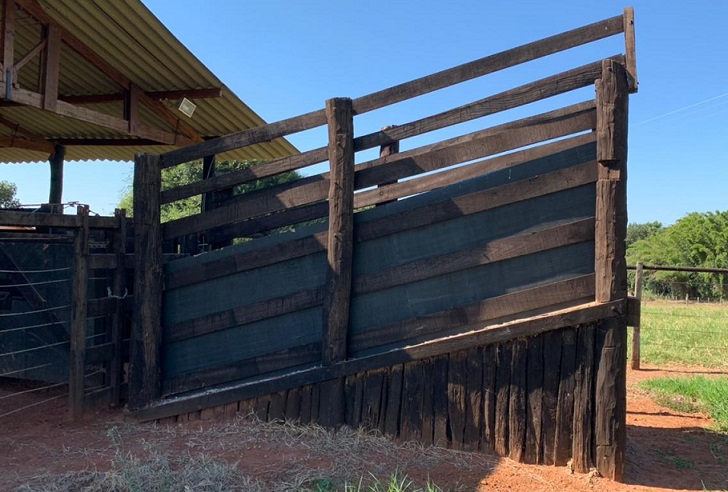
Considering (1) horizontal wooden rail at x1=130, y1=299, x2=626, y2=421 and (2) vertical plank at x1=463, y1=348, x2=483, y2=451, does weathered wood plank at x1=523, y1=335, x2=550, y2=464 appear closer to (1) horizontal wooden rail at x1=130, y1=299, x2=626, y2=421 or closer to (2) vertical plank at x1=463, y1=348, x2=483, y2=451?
(1) horizontal wooden rail at x1=130, y1=299, x2=626, y2=421

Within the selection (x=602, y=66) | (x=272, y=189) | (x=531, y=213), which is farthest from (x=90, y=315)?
(x=602, y=66)

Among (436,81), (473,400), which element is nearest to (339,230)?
(436,81)

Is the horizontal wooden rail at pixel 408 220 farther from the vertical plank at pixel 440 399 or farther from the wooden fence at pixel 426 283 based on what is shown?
the vertical plank at pixel 440 399

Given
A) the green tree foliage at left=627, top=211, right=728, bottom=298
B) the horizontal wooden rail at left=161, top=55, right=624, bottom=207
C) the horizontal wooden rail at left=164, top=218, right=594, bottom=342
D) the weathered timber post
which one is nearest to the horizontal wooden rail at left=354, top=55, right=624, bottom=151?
the horizontal wooden rail at left=161, top=55, right=624, bottom=207

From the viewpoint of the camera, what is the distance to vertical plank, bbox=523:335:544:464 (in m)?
4.23

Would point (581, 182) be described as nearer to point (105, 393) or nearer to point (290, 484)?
point (290, 484)

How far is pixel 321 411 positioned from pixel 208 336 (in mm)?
1264

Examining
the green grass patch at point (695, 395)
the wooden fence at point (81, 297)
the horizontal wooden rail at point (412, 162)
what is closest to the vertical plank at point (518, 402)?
the horizontal wooden rail at point (412, 162)

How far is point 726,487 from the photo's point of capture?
13.7ft

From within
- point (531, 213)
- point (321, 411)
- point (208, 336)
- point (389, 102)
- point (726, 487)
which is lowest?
point (726, 487)

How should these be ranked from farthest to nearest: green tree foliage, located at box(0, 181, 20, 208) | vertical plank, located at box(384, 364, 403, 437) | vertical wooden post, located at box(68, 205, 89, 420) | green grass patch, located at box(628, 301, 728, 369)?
1. green tree foliage, located at box(0, 181, 20, 208)
2. green grass patch, located at box(628, 301, 728, 369)
3. vertical wooden post, located at box(68, 205, 89, 420)
4. vertical plank, located at box(384, 364, 403, 437)

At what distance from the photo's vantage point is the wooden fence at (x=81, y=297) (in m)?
5.15

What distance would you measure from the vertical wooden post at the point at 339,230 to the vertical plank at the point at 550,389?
156 centimetres

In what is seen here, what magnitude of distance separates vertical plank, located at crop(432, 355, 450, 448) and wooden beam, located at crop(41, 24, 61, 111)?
17.6 ft
